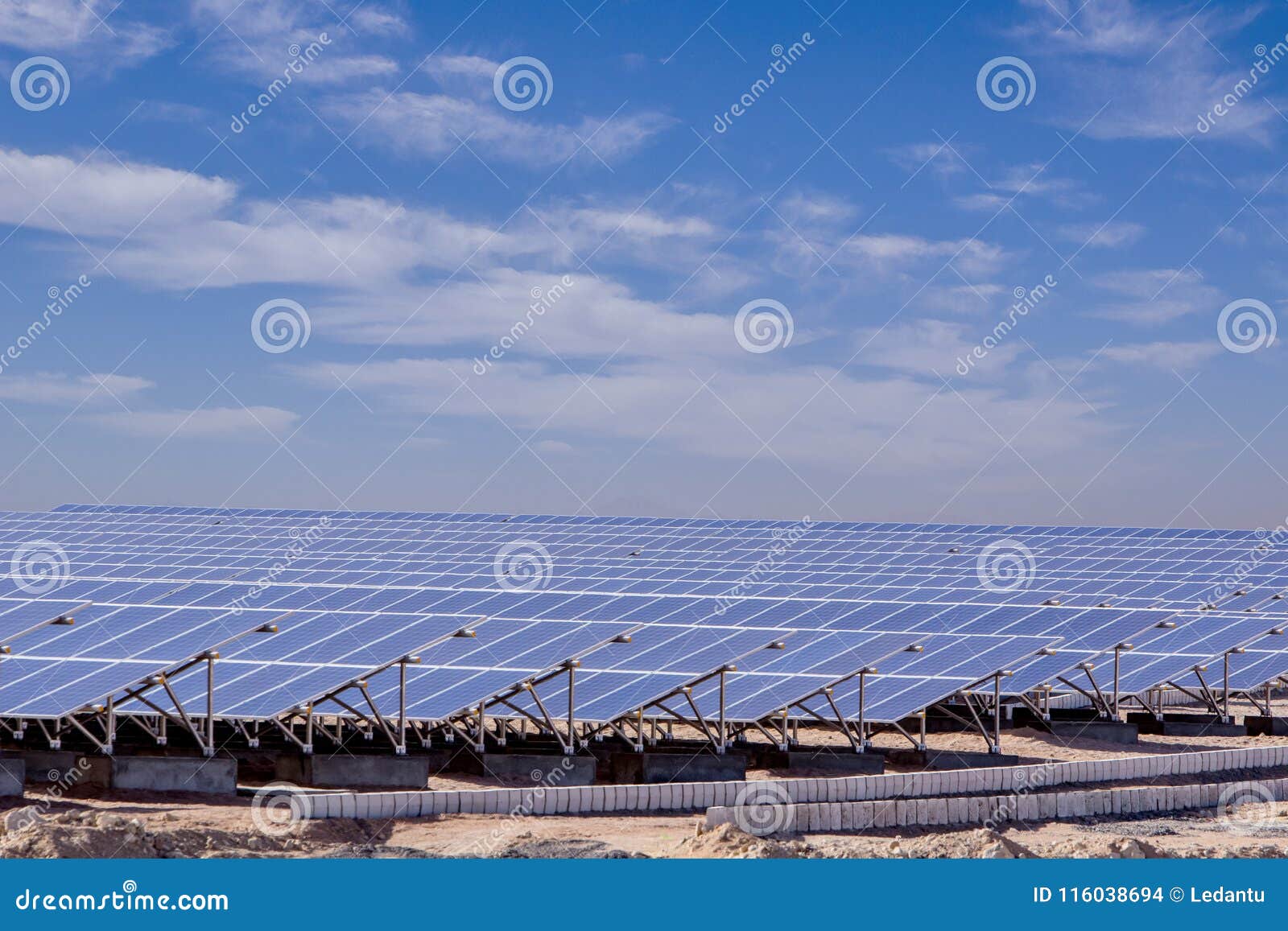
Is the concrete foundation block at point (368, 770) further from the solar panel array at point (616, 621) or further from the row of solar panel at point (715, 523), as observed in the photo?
the row of solar panel at point (715, 523)

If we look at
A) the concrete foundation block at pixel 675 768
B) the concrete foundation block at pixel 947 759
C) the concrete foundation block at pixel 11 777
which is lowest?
the concrete foundation block at pixel 11 777

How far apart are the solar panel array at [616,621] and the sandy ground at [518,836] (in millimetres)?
1925

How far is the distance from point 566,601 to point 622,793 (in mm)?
10141

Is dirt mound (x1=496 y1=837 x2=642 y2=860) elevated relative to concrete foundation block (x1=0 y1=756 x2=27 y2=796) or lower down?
lower down

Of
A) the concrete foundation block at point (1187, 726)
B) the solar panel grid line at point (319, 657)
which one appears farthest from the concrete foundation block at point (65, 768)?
the concrete foundation block at point (1187, 726)

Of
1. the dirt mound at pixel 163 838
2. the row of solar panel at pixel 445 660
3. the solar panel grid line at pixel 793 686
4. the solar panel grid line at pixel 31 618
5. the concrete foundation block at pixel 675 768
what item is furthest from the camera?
the concrete foundation block at pixel 675 768

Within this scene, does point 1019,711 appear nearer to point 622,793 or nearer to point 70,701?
point 622,793

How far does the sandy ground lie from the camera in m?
15.5

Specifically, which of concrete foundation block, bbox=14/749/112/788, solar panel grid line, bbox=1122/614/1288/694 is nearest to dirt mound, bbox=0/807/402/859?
concrete foundation block, bbox=14/749/112/788

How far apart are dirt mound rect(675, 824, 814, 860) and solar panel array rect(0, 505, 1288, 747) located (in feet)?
20.5

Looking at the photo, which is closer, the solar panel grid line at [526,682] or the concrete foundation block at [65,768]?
the concrete foundation block at [65,768]

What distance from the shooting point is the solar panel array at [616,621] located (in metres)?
22.8

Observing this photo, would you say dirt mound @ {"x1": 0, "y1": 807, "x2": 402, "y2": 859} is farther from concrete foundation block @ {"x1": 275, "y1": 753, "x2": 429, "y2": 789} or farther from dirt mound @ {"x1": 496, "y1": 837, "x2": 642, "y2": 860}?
concrete foundation block @ {"x1": 275, "y1": 753, "x2": 429, "y2": 789}

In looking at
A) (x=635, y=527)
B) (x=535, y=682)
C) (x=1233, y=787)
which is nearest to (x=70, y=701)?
(x=535, y=682)
